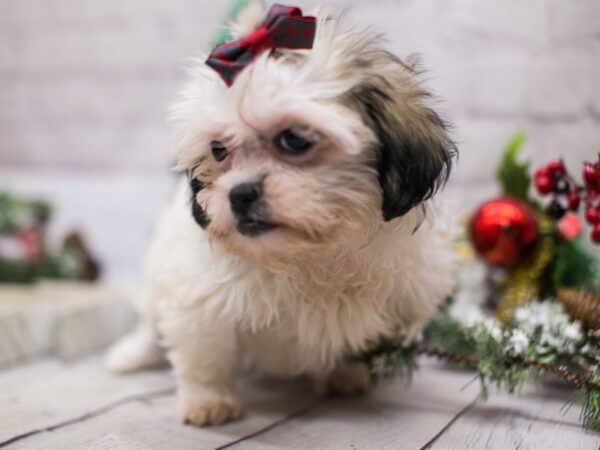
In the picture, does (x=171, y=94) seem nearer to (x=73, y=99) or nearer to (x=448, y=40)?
(x=73, y=99)

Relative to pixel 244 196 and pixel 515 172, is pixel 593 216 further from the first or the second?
pixel 244 196

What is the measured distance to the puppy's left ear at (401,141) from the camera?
118cm

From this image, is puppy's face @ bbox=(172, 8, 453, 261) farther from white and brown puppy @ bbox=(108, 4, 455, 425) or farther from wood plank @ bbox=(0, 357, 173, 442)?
wood plank @ bbox=(0, 357, 173, 442)

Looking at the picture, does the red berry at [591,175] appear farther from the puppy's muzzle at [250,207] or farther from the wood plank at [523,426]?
the puppy's muzzle at [250,207]

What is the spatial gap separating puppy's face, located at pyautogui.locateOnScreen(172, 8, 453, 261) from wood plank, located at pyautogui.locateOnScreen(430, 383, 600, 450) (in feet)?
1.48

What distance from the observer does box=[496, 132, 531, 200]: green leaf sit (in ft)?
6.31

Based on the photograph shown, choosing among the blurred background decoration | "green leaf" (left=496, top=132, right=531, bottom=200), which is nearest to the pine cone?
"green leaf" (left=496, top=132, right=531, bottom=200)

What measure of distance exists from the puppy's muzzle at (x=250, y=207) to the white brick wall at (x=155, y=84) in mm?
1077

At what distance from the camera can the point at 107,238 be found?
287 cm

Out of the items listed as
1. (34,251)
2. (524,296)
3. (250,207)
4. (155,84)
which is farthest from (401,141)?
(155,84)

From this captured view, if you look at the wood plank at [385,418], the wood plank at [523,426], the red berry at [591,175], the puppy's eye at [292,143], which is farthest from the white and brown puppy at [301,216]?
the red berry at [591,175]

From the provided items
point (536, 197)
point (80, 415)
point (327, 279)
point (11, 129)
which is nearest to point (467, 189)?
point (536, 197)

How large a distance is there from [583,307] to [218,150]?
0.87 metres

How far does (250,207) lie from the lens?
46.2 inches
